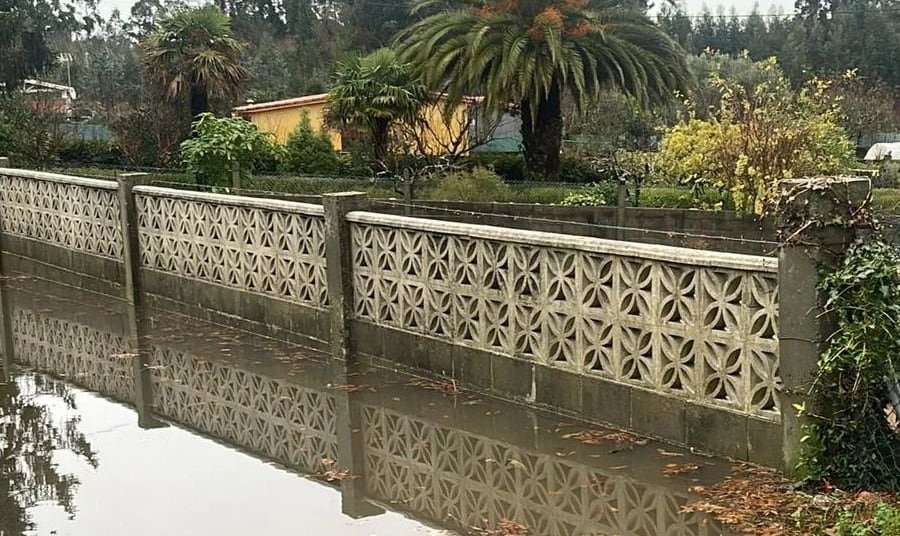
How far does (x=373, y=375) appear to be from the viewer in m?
8.32

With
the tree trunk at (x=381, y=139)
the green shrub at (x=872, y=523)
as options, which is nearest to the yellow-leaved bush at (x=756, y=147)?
the tree trunk at (x=381, y=139)

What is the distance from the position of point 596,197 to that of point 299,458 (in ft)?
36.2

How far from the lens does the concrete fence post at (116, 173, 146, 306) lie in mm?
11703

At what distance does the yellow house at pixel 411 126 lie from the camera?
22.7 m

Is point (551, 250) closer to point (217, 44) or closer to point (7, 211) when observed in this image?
point (7, 211)

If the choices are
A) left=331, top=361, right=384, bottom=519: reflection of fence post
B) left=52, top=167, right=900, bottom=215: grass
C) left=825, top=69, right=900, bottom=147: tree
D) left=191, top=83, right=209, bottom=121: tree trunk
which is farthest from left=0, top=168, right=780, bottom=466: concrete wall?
left=825, top=69, right=900, bottom=147: tree

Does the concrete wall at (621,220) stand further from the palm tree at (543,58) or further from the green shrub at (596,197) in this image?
the palm tree at (543,58)

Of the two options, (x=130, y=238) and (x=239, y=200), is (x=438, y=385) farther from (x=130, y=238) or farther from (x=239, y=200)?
(x=130, y=238)

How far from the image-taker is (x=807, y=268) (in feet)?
17.5

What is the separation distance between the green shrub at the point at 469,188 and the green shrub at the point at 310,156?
5.09 meters

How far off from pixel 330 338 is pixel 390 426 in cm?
199

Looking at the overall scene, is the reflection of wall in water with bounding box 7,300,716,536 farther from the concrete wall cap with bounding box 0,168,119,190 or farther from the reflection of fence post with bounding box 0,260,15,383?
the concrete wall cap with bounding box 0,168,119,190

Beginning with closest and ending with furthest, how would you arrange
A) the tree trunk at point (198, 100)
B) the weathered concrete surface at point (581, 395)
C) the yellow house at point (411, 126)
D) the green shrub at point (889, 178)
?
the weathered concrete surface at point (581, 395)
the green shrub at point (889, 178)
the yellow house at point (411, 126)
the tree trunk at point (198, 100)

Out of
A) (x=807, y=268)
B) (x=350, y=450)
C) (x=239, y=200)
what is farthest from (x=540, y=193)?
(x=807, y=268)
